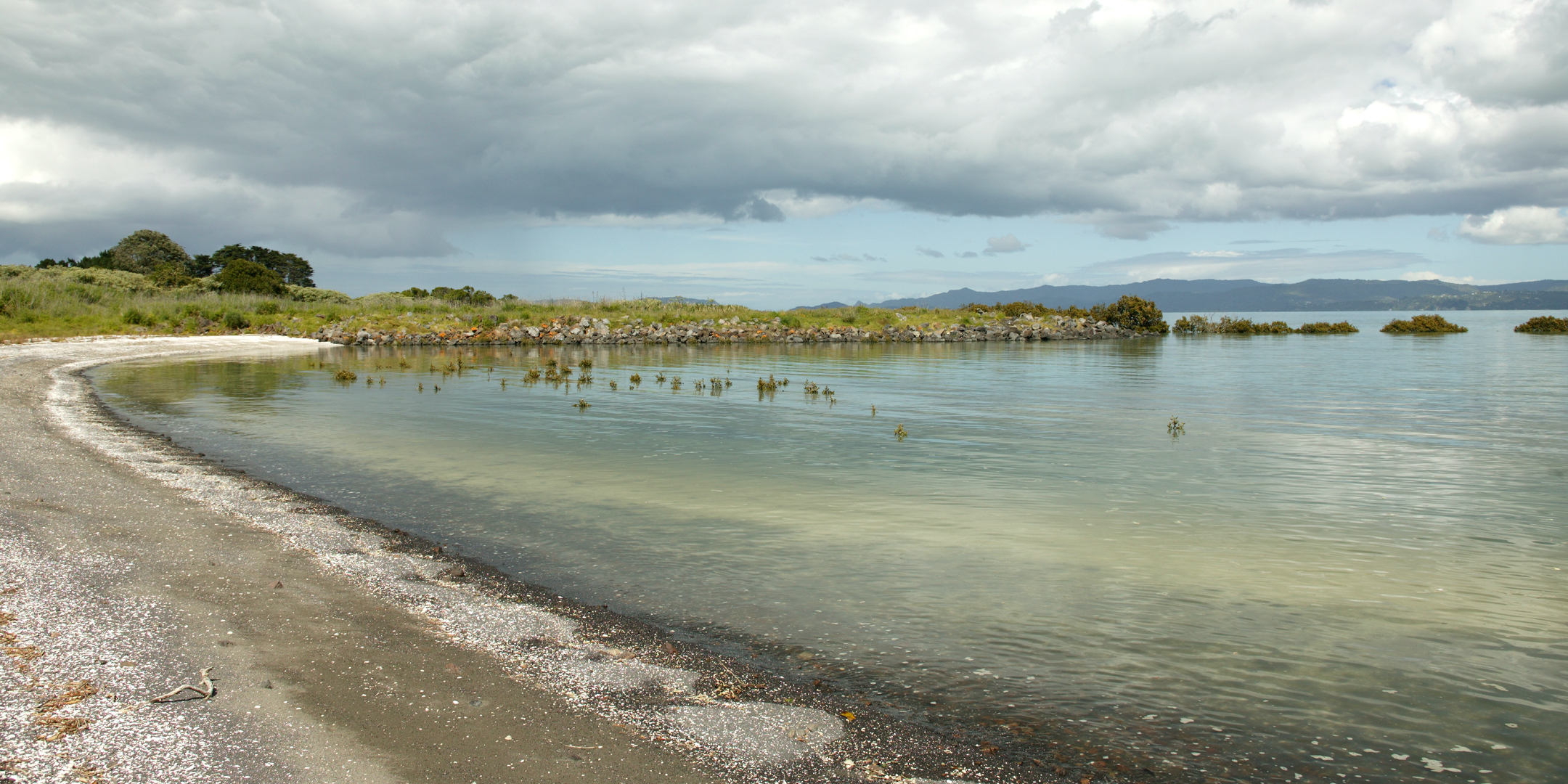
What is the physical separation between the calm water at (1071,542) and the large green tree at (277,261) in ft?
277

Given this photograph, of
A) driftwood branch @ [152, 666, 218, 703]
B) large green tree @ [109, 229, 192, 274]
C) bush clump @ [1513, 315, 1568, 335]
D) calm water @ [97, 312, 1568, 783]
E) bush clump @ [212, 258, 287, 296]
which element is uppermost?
large green tree @ [109, 229, 192, 274]

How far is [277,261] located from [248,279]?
30259 millimetres

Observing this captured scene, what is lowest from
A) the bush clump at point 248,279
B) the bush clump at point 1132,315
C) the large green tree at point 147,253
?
the bush clump at point 1132,315

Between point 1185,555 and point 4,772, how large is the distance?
9.84 m

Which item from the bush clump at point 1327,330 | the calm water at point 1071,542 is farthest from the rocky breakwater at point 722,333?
the calm water at point 1071,542

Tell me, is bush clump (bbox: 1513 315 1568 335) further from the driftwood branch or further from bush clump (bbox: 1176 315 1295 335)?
the driftwood branch

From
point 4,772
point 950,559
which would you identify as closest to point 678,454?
point 950,559

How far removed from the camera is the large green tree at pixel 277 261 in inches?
3725

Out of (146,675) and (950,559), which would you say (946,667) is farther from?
(146,675)

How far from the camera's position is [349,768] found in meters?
4.43

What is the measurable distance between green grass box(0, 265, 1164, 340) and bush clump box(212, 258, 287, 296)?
173 cm

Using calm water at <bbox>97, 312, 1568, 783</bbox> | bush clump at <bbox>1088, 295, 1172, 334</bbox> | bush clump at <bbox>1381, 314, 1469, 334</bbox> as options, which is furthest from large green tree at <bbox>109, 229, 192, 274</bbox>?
bush clump at <bbox>1381, 314, 1469, 334</bbox>

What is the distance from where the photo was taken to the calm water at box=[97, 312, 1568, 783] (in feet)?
18.6

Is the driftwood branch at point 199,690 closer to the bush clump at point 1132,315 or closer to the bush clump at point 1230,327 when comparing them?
the bush clump at point 1132,315
